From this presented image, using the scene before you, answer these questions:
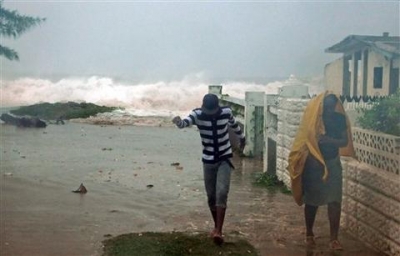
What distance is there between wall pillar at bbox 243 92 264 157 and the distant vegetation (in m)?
→ 13.1

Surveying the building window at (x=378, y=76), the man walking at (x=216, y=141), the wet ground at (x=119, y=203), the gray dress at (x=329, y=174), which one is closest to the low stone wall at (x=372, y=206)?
the wet ground at (x=119, y=203)

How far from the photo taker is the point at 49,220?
732cm

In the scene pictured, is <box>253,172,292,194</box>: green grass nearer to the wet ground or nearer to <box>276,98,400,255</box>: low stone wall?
the wet ground

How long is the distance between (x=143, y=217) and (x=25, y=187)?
2.70 m

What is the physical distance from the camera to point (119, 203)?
8500 millimetres

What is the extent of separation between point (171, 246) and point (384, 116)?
2.72 m

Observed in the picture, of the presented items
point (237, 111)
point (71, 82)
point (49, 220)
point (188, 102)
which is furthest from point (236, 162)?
point (71, 82)

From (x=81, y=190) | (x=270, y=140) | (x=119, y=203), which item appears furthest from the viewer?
(x=270, y=140)

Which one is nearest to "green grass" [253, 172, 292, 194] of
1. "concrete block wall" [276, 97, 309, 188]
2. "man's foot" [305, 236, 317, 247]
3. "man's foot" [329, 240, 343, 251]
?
"concrete block wall" [276, 97, 309, 188]

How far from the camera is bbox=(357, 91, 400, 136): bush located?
6.36 metres

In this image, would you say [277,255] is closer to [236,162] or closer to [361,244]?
[361,244]

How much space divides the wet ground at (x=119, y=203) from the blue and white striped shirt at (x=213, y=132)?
101 cm

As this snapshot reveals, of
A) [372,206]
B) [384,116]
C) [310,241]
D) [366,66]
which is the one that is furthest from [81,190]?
[366,66]

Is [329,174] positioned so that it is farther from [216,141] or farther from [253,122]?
[253,122]
